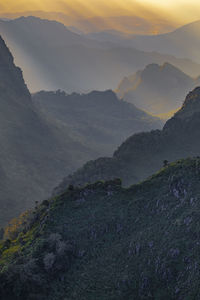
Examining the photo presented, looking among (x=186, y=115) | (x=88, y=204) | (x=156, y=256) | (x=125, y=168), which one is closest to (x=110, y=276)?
(x=156, y=256)

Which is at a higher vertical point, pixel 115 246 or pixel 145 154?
pixel 145 154

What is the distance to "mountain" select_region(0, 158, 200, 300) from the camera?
61.7 m

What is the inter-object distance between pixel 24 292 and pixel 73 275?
814cm

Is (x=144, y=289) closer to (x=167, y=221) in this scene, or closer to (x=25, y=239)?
(x=167, y=221)

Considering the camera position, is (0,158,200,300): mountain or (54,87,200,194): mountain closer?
(0,158,200,300): mountain

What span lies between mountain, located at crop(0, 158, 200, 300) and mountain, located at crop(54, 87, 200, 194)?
71955 mm

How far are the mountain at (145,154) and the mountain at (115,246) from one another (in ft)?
236

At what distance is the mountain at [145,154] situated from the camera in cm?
16262

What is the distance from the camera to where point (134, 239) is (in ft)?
233

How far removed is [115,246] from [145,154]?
344 ft

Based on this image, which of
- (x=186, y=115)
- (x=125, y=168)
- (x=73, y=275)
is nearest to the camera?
(x=73, y=275)

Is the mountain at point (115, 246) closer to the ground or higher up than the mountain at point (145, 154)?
closer to the ground

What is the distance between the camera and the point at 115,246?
235ft

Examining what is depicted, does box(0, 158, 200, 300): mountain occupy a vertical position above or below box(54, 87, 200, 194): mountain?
below
